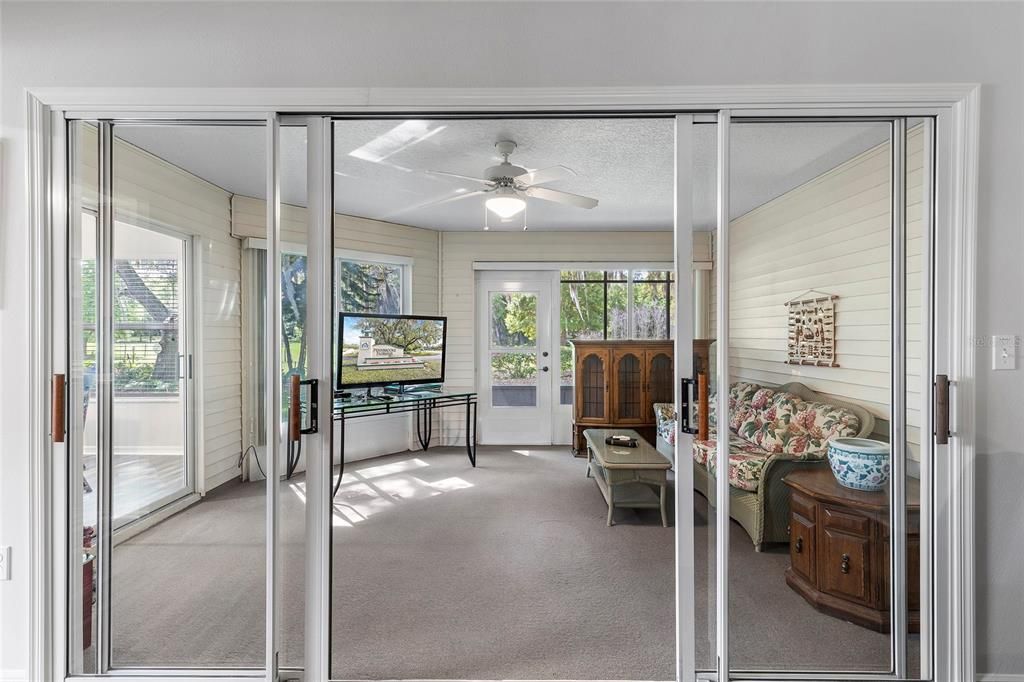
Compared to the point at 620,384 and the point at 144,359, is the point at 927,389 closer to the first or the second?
the point at 144,359

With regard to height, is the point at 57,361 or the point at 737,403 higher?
the point at 57,361

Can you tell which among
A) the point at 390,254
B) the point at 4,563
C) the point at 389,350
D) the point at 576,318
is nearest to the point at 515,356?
the point at 576,318

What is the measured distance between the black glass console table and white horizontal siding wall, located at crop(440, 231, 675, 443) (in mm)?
284

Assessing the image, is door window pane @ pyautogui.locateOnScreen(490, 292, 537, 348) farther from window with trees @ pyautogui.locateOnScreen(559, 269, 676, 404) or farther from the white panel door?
window with trees @ pyautogui.locateOnScreen(559, 269, 676, 404)

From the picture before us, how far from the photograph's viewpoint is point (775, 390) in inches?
70.5

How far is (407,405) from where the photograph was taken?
4926mm

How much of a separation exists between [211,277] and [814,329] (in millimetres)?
2182

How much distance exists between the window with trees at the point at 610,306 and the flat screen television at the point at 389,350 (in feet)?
5.37

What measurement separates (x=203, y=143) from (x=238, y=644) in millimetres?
1800

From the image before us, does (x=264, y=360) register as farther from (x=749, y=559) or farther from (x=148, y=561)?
(x=749, y=559)

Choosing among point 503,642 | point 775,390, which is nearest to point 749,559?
point 775,390

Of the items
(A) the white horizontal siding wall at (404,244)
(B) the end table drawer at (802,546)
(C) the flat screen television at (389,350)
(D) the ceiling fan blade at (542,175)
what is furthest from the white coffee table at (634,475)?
(A) the white horizontal siding wall at (404,244)

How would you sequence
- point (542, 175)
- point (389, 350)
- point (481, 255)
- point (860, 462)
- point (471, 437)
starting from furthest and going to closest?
point (481, 255), point (471, 437), point (389, 350), point (542, 175), point (860, 462)

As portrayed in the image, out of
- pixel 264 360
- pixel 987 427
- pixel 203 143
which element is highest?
pixel 203 143
